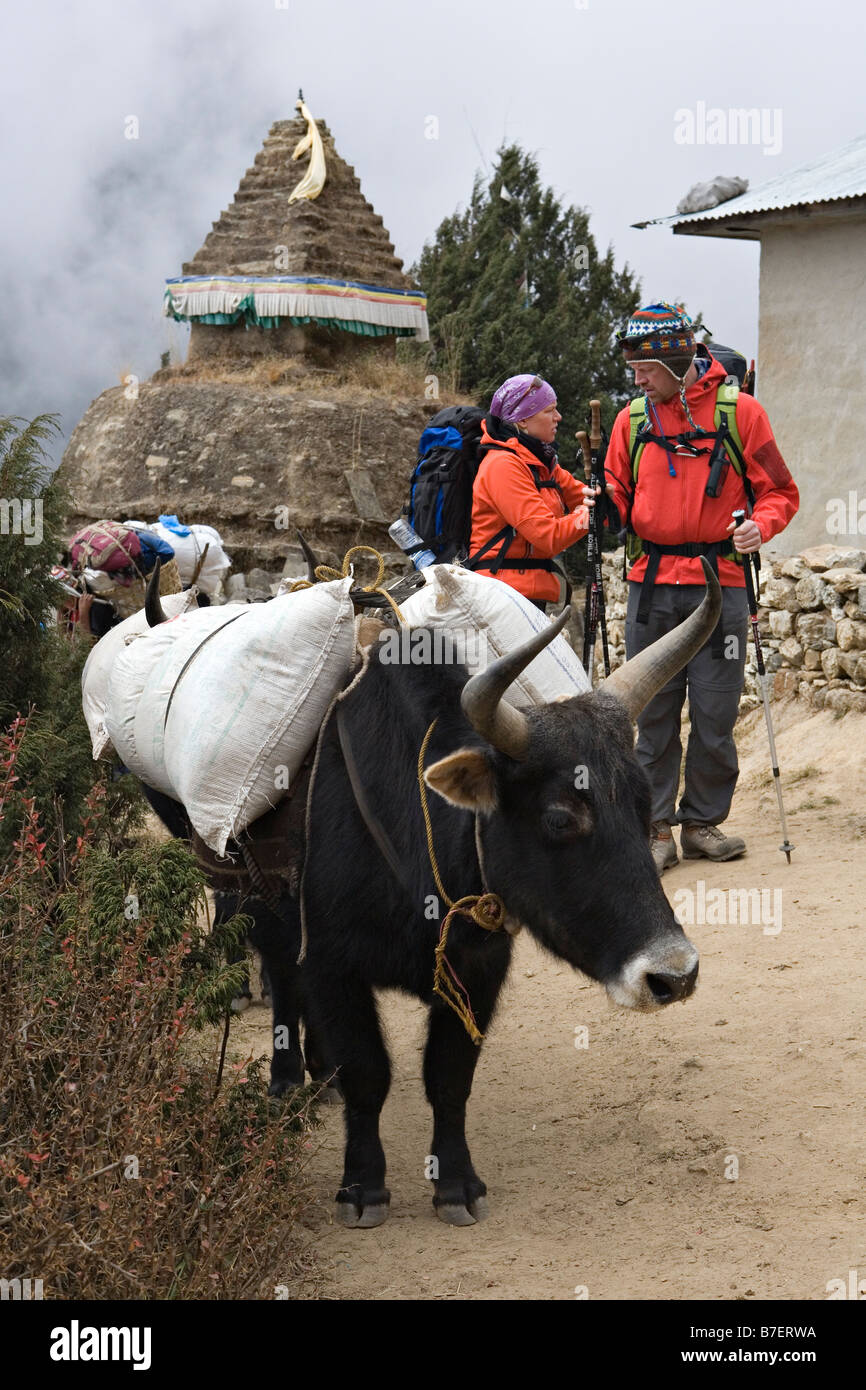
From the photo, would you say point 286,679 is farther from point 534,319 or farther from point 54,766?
point 534,319

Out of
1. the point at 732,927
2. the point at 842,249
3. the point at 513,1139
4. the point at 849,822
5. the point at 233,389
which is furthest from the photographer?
the point at 233,389

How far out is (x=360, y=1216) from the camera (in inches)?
147

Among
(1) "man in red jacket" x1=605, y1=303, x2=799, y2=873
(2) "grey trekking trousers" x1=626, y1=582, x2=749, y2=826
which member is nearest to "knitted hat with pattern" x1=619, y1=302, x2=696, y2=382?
(1) "man in red jacket" x1=605, y1=303, x2=799, y2=873

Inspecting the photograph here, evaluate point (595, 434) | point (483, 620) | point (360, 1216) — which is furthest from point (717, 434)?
point (360, 1216)

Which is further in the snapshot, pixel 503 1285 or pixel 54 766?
pixel 54 766

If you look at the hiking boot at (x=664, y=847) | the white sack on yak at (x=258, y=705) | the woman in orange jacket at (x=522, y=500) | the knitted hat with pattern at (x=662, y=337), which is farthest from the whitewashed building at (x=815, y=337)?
the white sack on yak at (x=258, y=705)

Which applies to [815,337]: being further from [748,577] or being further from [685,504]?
[685,504]

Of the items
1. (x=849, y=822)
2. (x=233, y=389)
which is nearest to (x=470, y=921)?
(x=849, y=822)

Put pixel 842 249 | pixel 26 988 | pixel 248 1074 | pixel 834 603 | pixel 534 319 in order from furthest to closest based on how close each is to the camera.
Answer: pixel 534 319 → pixel 842 249 → pixel 834 603 → pixel 248 1074 → pixel 26 988

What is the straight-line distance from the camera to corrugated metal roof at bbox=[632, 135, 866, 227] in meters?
9.86

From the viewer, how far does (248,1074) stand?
374 centimetres

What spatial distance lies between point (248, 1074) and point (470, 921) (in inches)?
31.5

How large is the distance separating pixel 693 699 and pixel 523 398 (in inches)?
58.8

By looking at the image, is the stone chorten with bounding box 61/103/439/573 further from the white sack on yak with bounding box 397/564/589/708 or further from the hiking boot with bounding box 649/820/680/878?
the white sack on yak with bounding box 397/564/589/708
